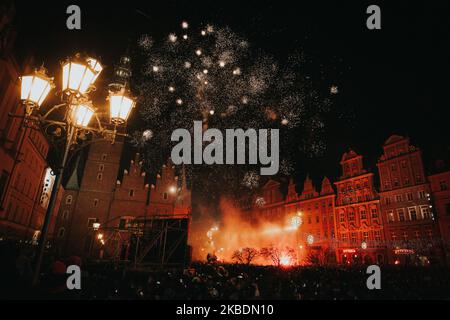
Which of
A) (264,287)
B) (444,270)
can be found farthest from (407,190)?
(264,287)

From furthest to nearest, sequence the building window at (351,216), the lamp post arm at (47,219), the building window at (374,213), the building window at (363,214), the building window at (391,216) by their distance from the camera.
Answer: the building window at (351,216) < the building window at (363,214) < the building window at (374,213) < the building window at (391,216) < the lamp post arm at (47,219)

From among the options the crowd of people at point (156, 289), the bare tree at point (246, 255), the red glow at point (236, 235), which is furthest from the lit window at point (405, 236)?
the crowd of people at point (156, 289)

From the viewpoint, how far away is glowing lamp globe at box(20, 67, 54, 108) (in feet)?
15.8

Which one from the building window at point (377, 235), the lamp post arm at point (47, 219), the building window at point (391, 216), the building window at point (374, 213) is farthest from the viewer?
the building window at point (374, 213)

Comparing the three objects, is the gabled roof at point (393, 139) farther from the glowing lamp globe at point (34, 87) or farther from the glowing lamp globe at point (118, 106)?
the glowing lamp globe at point (34, 87)

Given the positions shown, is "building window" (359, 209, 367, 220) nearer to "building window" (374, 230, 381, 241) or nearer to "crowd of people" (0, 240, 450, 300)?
"building window" (374, 230, 381, 241)

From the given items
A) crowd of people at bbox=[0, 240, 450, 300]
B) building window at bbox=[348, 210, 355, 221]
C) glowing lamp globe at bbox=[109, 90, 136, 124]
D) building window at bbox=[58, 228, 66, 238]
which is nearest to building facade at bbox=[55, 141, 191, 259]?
building window at bbox=[58, 228, 66, 238]

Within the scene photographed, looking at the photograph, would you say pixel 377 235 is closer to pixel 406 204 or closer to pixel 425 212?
pixel 406 204

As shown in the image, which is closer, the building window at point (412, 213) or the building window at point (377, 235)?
the building window at point (412, 213)

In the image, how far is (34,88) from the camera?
4836 mm

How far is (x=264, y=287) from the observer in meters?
8.70

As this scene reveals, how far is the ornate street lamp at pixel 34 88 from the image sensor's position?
482cm
